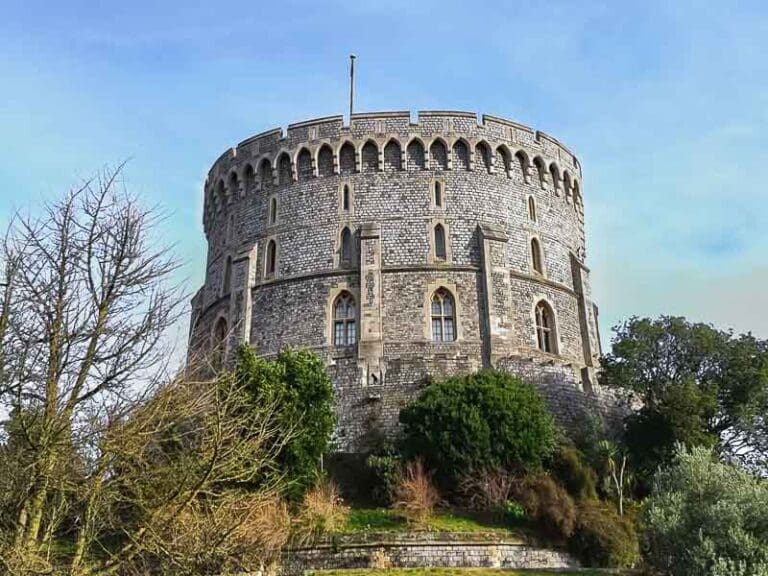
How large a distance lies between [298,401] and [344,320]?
9.50m

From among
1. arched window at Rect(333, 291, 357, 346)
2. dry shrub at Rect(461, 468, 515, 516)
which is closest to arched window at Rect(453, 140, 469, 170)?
arched window at Rect(333, 291, 357, 346)

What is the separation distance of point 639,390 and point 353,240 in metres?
12.1

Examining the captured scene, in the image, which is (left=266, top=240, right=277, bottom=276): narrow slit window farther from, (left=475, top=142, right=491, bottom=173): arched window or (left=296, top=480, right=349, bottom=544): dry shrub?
(left=296, top=480, right=349, bottom=544): dry shrub

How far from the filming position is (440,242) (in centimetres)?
3344

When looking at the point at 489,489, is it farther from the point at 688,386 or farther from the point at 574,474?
the point at 688,386

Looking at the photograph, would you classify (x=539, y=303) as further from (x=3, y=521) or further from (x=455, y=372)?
(x=3, y=521)

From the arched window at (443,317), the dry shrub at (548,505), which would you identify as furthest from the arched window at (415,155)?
the dry shrub at (548,505)

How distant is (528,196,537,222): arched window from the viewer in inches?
1391

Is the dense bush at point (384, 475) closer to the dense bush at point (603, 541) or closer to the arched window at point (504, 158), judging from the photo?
the dense bush at point (603, 541)

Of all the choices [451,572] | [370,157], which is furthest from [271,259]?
[451,572]

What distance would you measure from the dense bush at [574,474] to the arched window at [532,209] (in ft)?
41.4

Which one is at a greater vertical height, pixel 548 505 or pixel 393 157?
pixel 393 157

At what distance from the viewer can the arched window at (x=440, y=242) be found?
33.2 m

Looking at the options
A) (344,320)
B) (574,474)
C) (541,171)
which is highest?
(541,171)
